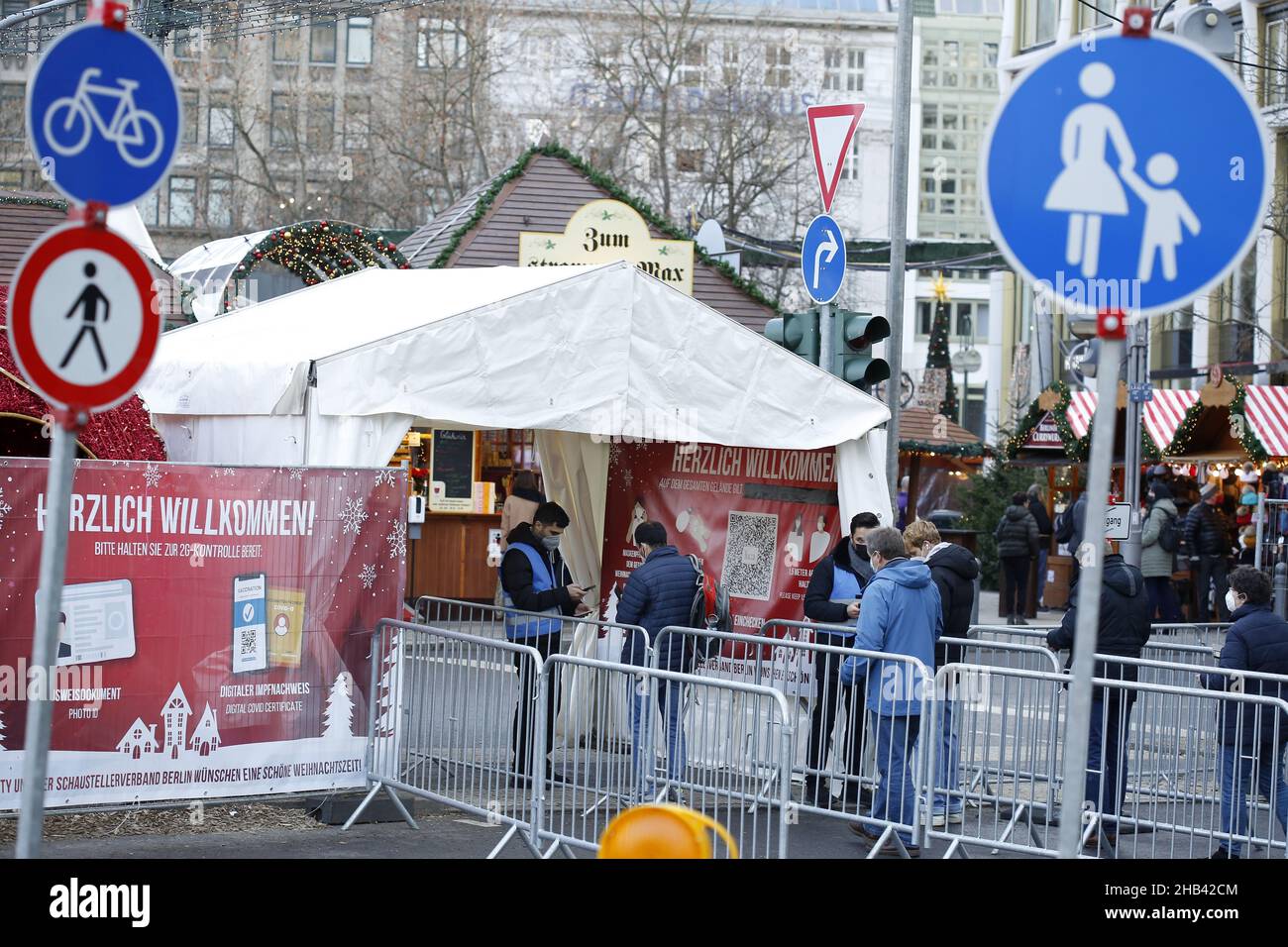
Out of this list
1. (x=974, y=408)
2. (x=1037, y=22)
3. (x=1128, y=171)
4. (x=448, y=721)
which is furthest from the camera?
(x=974, y=408)

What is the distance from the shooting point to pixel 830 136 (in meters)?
13.1

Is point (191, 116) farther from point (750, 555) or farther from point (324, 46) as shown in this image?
point (750, 555)

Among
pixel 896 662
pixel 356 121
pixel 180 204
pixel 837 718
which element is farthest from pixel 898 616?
pixel 180 204

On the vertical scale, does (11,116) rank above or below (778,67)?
below

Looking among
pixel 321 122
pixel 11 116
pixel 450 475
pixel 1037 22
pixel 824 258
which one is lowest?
pixel 450 475

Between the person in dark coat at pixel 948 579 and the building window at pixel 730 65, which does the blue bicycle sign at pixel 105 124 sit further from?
the building window at pixel 730 65

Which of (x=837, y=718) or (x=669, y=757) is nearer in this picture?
(x=669, y=757)

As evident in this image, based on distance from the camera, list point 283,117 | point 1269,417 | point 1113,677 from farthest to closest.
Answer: point 283,117, point 1269,417, point 1113,677

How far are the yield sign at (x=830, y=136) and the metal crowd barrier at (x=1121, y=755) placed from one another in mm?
4596

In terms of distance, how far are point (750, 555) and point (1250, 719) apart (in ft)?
14.0

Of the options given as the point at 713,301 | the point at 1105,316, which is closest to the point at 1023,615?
the point at 713,301

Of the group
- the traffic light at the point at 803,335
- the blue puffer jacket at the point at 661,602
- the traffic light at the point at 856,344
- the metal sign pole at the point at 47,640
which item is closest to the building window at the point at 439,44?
the traffic light at the point at 803,335

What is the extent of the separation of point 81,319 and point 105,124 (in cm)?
57

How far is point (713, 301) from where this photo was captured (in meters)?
26.5
